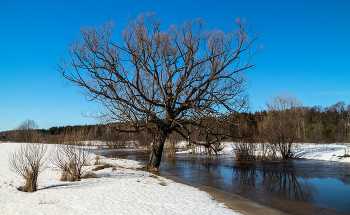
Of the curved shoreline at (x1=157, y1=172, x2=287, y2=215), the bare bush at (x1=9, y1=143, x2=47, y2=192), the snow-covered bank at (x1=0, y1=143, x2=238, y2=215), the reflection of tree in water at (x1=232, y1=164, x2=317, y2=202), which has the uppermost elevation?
the bare bush at (x1=9, y1=143, x2=47, y2=192)

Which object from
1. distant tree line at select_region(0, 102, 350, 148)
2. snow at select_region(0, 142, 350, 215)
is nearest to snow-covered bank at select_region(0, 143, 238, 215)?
snow at select_region(0, 142, 350, 215)

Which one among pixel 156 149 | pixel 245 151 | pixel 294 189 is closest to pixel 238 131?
pixel 245 151

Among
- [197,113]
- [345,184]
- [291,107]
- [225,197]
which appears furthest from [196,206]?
[291,107]

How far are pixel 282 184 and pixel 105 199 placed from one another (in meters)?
8.76

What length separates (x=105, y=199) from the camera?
7680mm

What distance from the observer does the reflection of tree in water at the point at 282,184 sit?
9.76 metres

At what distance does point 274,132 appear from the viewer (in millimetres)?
24188

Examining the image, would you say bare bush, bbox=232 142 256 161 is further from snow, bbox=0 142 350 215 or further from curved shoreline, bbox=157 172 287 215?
snow, bbox=0 142 350 215

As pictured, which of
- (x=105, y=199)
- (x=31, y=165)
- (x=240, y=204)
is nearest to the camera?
(x=105, y=199)

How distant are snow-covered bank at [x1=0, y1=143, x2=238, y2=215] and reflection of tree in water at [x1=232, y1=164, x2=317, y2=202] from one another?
363cm

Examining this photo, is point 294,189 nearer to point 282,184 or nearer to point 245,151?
point 282,184

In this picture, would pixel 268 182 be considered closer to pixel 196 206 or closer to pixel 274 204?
pixel 274 204

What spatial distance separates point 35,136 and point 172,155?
20735mm

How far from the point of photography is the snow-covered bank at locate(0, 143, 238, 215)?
21.5 ft
